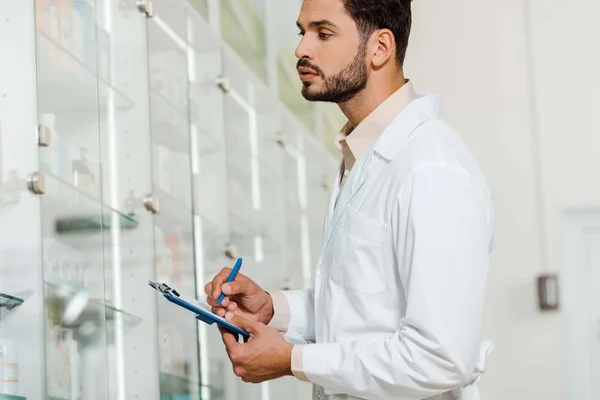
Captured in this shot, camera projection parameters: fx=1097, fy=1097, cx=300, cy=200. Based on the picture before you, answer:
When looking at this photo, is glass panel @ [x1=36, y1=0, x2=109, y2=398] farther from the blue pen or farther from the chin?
the chin

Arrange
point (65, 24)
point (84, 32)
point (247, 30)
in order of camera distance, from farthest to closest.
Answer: point (247, 30) → point (84, 32) → point (65, 24)

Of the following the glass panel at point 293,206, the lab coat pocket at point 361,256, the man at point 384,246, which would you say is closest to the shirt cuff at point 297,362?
the man at point 384,246

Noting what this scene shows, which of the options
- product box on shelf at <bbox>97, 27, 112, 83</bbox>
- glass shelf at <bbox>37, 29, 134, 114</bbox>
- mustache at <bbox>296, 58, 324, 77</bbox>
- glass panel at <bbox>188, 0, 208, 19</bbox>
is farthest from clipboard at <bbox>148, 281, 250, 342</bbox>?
glass panel at <bbox>188, 0, 208, 19</bbox>

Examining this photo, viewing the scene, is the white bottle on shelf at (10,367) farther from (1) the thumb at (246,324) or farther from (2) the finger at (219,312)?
(1) the thumb at (246,324)

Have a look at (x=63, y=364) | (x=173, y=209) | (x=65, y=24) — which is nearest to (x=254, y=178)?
(x=173, y=209)

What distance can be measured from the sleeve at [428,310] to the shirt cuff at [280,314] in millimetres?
314

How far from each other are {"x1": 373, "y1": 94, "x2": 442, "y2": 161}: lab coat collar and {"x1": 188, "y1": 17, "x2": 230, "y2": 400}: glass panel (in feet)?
5.18

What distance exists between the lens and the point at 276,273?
4188mm

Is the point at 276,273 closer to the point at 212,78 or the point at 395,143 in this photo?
the point at 212,78

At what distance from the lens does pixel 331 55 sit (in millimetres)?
1993

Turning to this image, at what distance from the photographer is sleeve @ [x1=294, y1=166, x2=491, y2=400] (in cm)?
169

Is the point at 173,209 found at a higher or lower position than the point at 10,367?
higher

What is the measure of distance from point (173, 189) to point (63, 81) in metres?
0.74

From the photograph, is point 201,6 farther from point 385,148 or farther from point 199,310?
point 199,310
